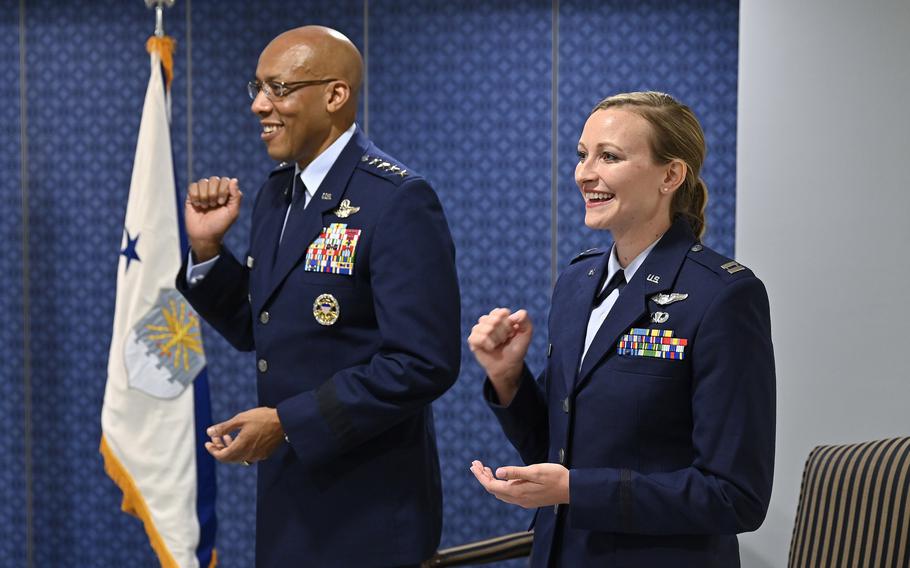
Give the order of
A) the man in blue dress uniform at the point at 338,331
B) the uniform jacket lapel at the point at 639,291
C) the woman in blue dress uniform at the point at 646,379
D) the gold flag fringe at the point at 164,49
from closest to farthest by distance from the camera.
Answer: the woman in blue dress uniform at the point at 646,379
the uniform jacket lapel at the point at 639,291
the man in blue dress uniform at the point at 338,331
the gold flag fringe at the point at 164,49

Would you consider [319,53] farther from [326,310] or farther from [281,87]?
[326,310]

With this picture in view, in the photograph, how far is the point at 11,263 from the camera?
160 inches

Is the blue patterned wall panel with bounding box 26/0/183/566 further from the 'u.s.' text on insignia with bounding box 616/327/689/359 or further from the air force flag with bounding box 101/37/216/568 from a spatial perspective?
the 'u.s.' text on insignia with bounding box 616/327/689/359

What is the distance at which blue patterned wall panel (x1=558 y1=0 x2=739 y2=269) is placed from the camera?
366cm

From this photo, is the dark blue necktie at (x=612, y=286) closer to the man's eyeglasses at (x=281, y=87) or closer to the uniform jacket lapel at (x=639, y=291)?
the uniform jacket lapel at (x=639, y=291)

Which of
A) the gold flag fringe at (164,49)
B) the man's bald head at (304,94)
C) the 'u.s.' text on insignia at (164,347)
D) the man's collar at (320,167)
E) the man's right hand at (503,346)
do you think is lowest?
the 'u.s.' text on insignia at (164,347)

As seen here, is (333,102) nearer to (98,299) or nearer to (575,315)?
(575,315)

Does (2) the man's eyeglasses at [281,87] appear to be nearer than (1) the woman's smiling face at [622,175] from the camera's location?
No

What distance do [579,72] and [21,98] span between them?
2049mm

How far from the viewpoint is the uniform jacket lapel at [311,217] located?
82.1 inches

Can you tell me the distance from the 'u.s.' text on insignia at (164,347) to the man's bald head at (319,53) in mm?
1533

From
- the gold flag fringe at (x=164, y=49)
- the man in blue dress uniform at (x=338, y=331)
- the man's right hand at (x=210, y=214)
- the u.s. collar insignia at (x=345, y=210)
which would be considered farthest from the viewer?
the gold flag fringe at (x=164, y=49)

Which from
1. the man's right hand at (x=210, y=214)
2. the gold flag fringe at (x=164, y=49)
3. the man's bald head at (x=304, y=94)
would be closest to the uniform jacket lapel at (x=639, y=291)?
the man's bald head at (x=304, y=94)

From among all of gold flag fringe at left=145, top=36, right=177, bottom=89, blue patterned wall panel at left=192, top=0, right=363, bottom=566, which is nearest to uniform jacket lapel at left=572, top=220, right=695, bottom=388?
gold flag fringe at left=145, top=36, right=177, bottom=89
